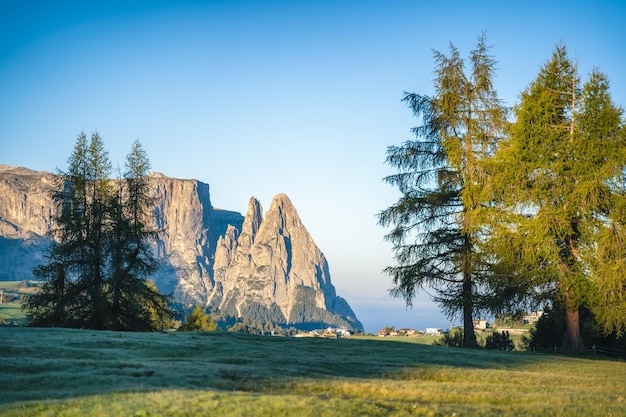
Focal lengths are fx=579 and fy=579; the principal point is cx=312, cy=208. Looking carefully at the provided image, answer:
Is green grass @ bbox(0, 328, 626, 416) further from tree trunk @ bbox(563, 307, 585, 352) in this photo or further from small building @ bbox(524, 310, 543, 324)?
small building @ bbox(524, 310, 543, 324)

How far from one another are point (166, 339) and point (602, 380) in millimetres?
15785

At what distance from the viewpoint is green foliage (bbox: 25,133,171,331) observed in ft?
123

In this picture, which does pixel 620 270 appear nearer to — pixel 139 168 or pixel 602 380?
pixel 602 380

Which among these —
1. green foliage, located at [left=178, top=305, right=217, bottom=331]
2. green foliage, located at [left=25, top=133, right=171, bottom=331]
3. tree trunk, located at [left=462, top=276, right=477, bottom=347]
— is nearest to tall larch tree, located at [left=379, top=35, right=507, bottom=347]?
tree trunk, located at [left=462, top=276, right=477, bottom=347]

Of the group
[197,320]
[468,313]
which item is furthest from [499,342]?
[197,320]

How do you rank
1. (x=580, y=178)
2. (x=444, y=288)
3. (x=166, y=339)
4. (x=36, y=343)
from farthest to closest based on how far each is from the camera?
(x=444, y=288), (x=580, y=178), (x=166, y=339), (x=36, y=343)

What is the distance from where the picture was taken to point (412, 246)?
3034cm

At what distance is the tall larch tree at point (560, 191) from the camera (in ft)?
82.4

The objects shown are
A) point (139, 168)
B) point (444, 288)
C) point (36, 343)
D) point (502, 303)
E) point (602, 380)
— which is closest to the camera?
point (602, 380)

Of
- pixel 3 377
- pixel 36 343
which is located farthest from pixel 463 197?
pixel 3 377

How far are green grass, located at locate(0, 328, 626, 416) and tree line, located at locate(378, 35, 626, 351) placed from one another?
3.79 meters

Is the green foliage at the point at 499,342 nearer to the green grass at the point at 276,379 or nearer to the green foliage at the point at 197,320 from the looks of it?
the green grass at the point at 276,379

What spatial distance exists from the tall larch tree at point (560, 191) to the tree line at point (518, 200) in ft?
0.18

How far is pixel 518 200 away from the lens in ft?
88.1
